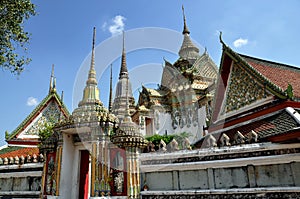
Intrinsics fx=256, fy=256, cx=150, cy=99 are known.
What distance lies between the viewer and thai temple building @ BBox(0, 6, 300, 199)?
591 centimetres

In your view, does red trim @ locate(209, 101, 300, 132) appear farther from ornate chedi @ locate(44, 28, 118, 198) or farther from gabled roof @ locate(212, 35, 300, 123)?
ornate chedi @ locate(44, 28, 118, 198)

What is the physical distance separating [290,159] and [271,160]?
38 cm

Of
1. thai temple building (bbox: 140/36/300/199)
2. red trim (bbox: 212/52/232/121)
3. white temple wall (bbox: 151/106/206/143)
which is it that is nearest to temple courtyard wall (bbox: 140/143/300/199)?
thai temple building (bbox: 140/36/300/199)

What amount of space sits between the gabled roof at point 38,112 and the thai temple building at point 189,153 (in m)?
5.96

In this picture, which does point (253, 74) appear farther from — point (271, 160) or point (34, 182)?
point (34, 182)

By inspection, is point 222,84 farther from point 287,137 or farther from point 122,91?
point 122,91

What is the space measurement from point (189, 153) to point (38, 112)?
14.0 metres

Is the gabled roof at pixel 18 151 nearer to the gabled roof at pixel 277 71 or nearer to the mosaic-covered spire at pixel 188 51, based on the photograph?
the gabled roof at pixel 277 71

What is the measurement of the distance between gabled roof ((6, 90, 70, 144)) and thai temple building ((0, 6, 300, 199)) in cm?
596

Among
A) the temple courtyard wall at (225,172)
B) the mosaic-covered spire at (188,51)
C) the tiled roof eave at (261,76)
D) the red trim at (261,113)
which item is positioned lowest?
the temple courtyard wall at (225,172)

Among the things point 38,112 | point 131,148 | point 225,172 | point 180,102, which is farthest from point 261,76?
point 180,102

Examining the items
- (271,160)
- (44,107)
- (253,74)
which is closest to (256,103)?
(253,74)

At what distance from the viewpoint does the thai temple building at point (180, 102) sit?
84.6ft

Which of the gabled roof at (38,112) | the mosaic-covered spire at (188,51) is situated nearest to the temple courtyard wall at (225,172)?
the gabled roof at (38,112)
